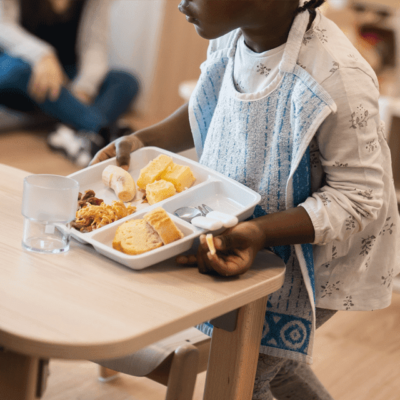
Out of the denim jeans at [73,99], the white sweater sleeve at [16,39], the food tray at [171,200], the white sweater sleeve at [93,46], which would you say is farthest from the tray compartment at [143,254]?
the white sweater sleeve at [93,46]

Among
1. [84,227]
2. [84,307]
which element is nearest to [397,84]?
[84,227]

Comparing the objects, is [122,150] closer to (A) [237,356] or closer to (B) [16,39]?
(A) [237,356]

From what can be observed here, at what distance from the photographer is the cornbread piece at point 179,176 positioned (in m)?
0.93

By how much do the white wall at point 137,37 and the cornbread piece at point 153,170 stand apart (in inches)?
115

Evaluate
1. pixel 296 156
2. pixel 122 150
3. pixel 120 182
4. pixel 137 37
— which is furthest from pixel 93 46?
pixel 296 156

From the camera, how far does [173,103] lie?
151 inches

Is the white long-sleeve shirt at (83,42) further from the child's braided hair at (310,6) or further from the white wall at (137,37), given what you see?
the child's braided hair at (310,6)

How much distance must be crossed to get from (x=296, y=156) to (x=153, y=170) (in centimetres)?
24

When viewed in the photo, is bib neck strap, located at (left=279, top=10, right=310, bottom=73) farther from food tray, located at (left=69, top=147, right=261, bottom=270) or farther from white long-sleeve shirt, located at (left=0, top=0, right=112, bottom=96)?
white long-sleeve shirt, located at (left=0, top=0, right=112, bottom=96)

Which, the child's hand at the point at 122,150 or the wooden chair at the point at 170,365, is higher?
the child's hand at the point at 122,150

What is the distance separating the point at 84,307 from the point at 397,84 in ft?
6.65

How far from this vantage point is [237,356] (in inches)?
34.2

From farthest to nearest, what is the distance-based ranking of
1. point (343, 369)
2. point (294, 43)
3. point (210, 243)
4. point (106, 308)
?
point (343, 369), point (294, 43), point (210, 243), point (106, 308)

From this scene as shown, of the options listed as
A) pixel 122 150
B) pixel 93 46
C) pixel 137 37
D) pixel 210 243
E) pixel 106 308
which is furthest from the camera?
pixel 137 37
